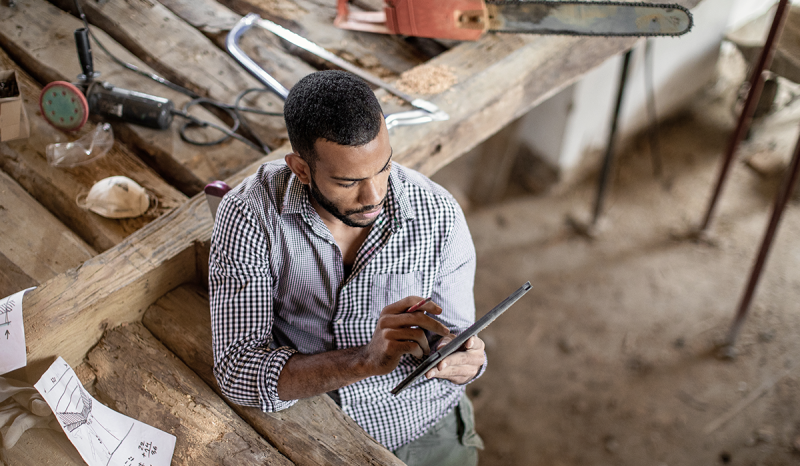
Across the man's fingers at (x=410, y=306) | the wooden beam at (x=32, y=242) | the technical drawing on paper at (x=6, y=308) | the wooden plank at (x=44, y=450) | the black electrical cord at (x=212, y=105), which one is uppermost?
the man's fingers at (x=410, y=306)

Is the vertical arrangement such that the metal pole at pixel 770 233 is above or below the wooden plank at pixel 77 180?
below

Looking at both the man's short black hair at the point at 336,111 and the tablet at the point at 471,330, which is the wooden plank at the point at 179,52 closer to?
the man's short black hair at the point at 336,111

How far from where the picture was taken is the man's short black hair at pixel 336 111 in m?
1.19

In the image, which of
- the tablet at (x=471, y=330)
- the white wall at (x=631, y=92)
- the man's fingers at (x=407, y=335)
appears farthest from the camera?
the white wall at (x=631, y=92)

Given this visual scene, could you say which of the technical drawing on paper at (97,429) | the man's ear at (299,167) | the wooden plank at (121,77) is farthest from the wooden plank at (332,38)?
the technical drawing on paper at (97,429)

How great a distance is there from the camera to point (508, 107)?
7.23 ft

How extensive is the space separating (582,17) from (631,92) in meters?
1.96

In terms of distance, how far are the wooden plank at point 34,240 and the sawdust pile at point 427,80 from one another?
3.79ft

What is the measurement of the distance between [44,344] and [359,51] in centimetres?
154

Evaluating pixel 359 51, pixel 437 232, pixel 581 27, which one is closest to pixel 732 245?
pixel 581 27

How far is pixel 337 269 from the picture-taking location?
1445mm

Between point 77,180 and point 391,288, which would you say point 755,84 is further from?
point 77,180

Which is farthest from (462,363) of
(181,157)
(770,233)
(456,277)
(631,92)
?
(631,92)

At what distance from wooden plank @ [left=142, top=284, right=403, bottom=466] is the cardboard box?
95cm
